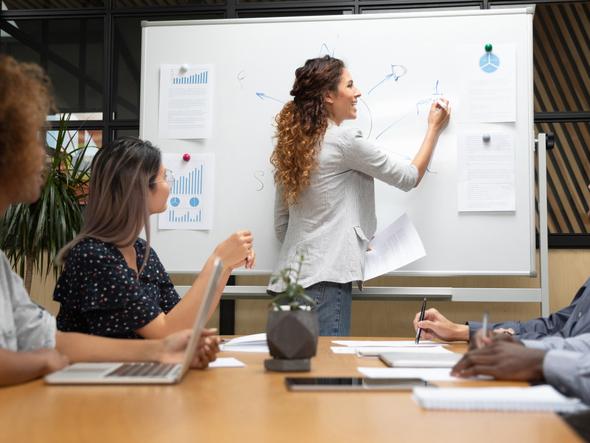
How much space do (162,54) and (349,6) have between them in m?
1.02

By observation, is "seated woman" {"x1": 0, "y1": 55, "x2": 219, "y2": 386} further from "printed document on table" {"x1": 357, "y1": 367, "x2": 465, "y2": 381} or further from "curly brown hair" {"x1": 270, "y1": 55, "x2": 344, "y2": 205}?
"curly brown hair" {"x1": 270, "y1": 55, "x2": 344, "y2": 205}

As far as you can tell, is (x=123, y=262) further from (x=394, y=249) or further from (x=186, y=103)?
(x=186, y=103)

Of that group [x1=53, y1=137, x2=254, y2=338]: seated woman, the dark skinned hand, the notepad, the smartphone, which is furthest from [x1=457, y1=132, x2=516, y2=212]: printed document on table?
the notepad

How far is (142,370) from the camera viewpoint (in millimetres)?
1190

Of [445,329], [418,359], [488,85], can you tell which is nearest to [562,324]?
[445,329]

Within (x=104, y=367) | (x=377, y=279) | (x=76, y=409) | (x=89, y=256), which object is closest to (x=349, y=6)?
(x=377, y=279)

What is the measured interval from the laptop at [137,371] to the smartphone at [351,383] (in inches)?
6.8

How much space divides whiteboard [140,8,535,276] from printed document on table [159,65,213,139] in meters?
0.03

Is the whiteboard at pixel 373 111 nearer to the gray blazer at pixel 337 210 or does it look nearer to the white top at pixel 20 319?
the gray blazer at pixel 337 210

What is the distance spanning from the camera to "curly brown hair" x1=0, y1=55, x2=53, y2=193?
3.56 ft

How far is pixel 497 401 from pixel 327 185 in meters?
1.83

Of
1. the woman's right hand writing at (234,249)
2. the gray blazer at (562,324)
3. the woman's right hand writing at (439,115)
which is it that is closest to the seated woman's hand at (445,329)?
the gray blazer at (562,324)

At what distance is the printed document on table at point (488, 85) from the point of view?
9.85 ft

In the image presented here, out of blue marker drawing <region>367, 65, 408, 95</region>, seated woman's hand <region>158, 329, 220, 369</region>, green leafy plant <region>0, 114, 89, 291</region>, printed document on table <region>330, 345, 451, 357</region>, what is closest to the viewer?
seated woman's hand <region>158, 329, 220, 369</region>
